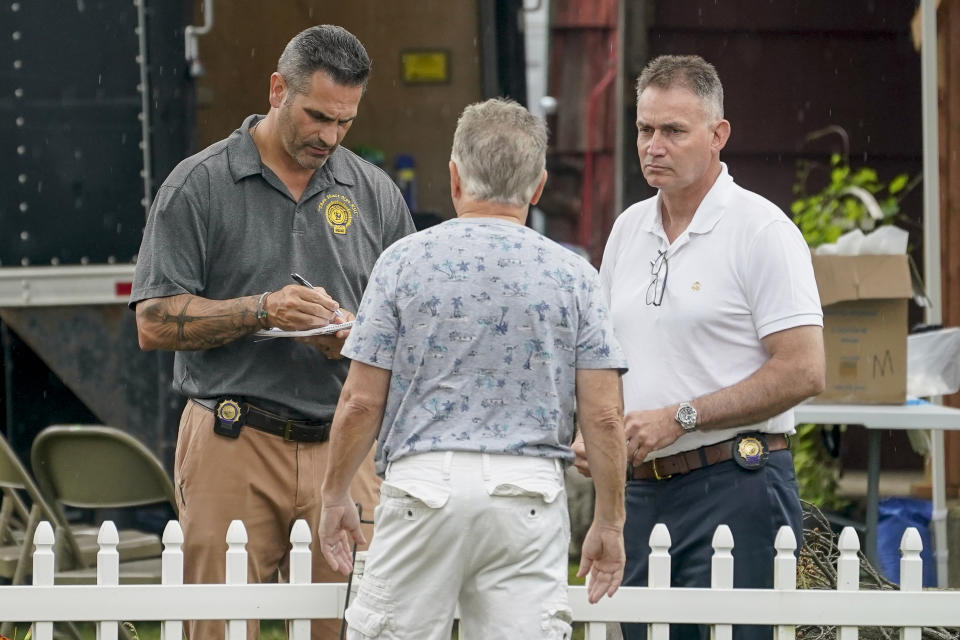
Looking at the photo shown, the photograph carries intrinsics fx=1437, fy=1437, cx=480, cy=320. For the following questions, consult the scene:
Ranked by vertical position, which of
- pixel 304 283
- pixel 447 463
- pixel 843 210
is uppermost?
pixel 843 210

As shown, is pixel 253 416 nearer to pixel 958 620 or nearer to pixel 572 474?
pixel 958 620

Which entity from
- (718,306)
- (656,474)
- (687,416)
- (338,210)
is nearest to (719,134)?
(718,306)

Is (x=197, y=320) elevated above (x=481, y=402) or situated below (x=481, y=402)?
above

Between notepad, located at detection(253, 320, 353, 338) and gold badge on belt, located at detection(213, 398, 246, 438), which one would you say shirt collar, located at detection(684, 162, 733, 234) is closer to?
notepad, located at detection(253, 320, 353, 338)

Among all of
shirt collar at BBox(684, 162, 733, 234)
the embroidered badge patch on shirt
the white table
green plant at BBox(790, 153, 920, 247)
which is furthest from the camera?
green plant at BBox(790, 153, 920, 247)

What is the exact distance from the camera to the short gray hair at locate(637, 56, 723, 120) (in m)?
3.19

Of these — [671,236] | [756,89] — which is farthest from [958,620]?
[756,89]

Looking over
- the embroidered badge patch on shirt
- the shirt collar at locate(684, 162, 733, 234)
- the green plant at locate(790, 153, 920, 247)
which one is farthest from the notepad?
the green plant at locate(790, 153, 920, 247)

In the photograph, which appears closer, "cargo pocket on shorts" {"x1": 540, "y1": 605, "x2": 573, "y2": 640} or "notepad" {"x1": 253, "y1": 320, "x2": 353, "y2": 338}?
"cargo pocket on shorts" {"x1": 540, "y1": 605, "x2": 573, "y2": 640}

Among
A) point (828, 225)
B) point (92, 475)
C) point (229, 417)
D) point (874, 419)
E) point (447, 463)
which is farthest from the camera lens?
point (828, 225)

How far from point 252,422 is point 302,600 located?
1.36ft

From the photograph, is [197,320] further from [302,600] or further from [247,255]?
[302,600]

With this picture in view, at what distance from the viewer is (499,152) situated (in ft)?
8.54

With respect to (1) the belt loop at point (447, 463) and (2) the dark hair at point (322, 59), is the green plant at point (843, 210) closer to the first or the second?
(2) the dark hair at point (322, 59)
